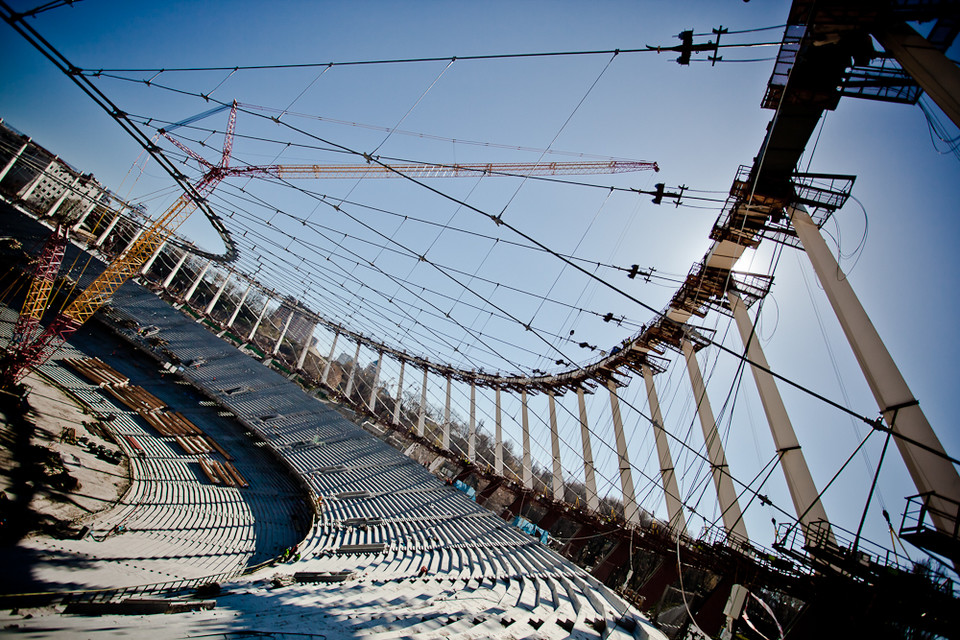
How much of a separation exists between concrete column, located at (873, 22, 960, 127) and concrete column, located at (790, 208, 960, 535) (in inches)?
172

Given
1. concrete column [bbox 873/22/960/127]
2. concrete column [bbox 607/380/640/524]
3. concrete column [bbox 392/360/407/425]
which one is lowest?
concrete column [bbox 392/360/407/425]

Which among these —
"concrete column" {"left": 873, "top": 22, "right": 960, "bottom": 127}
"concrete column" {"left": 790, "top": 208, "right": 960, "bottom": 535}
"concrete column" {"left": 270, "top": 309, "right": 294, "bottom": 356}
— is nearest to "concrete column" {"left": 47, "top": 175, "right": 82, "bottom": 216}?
"concrete column" {"left": 270, "top": 309, "right": 294, "bottom": 356}

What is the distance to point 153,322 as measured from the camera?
1667 inches

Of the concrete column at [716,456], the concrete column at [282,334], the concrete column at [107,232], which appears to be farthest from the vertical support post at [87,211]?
the concrete column at [716,456]

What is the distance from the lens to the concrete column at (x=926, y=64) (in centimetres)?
605

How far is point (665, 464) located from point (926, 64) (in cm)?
1611

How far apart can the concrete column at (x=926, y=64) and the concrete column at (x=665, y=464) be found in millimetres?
12316

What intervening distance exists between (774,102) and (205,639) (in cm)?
1939

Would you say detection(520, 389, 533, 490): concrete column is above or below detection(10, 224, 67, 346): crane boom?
above

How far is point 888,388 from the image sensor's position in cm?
761

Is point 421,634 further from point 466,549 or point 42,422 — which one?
point 42,422

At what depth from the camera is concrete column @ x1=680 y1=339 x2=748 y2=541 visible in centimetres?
1308

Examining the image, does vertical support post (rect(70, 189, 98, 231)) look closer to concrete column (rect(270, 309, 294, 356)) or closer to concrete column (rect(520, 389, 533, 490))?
concrete column (rect(270, 309, 294, 356))

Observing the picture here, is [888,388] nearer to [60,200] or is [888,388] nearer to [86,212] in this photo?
[86,212]
